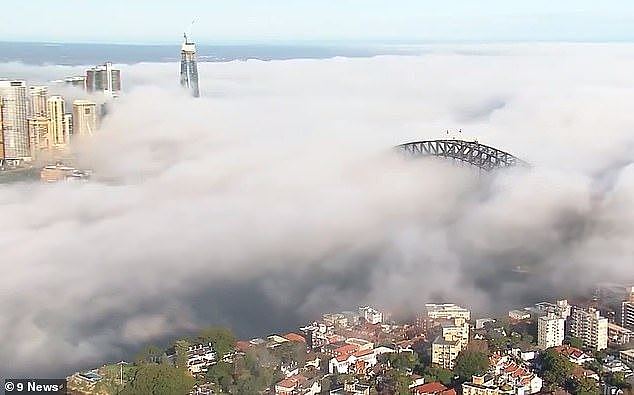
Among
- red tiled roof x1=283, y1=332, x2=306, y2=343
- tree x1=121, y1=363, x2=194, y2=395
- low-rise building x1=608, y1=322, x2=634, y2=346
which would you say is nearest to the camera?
tree x1=121, y1=363, x2=194, y2=395

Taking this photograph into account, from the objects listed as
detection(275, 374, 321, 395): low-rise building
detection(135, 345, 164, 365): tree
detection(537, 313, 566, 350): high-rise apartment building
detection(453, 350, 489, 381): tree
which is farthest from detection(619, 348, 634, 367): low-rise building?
detection(135, 345, 164, 365): tree

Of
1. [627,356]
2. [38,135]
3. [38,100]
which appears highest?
[38,100]

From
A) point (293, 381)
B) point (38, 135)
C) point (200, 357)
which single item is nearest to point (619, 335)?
point (293, 381)

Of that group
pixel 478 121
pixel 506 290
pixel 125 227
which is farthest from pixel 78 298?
pixel 478 121

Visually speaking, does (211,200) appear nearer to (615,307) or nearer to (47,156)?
(47,156)

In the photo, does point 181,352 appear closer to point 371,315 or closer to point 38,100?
point 371,315

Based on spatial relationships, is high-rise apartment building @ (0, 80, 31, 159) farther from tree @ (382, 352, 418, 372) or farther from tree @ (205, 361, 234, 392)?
tree @ (382, 352, 418, 372)
